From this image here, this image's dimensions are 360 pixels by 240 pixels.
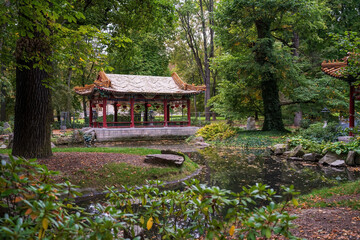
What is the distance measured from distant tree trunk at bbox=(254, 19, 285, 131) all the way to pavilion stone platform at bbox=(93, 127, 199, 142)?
6291 mm

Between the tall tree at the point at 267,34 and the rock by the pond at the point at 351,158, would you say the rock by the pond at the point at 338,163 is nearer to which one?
the rock by the pond at the point at 351,158

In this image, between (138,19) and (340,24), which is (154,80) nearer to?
(138,19)

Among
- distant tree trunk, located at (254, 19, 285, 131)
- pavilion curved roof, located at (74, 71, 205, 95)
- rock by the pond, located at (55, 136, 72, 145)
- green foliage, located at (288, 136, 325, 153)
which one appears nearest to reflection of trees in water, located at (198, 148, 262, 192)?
green foliage, located at (288, 136, 325, 153)

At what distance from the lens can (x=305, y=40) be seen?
22734 millimetres

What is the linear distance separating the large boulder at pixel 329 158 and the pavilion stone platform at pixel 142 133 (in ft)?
40.5

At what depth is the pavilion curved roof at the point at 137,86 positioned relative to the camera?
18969 millimetres

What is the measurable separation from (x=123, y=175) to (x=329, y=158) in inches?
313

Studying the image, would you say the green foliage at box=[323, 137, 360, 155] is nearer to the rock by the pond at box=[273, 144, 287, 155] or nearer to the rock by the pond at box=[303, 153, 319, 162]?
A: the rock by the pond at box=[303, 153, 319, 162]

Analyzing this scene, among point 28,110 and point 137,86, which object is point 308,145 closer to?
point 28,110

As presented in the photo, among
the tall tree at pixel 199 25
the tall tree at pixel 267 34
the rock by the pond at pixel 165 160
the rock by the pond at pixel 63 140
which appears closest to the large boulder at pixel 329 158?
the rock by the pond at pixel 165 160

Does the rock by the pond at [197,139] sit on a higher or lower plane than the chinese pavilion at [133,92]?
lower

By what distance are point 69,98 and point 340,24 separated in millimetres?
26192

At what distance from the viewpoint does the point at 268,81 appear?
18328mm

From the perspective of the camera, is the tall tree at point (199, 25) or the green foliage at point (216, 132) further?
the tall tree at point (199, 25)
